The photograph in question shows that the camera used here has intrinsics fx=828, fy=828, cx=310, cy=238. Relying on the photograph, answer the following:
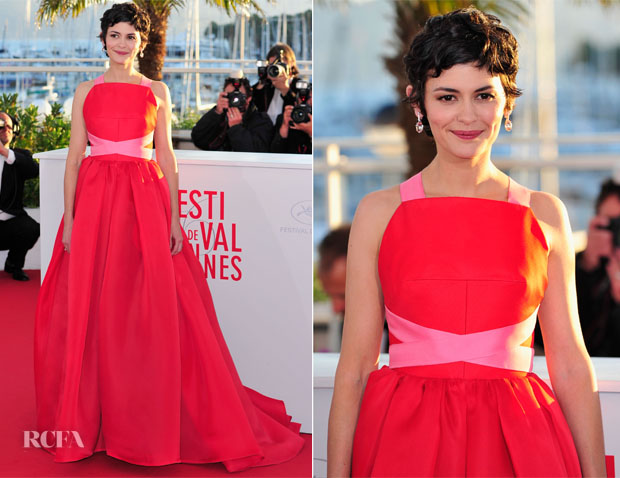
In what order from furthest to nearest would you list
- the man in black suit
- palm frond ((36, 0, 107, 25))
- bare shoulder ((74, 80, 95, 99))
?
palm frond ((36, 0, 107, 25)) < the man in black suit < bare shoulder ((74, 80, 95, 99))

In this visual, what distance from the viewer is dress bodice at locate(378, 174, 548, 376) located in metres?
1.28

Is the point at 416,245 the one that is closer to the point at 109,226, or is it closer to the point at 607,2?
the point at 109,226

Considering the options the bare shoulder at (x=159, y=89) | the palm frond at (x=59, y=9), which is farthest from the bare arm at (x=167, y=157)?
the palm frond at (x=59, y=9)

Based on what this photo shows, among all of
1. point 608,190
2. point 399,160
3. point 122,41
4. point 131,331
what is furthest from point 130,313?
point 608,190

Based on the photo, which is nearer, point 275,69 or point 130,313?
point 130,313

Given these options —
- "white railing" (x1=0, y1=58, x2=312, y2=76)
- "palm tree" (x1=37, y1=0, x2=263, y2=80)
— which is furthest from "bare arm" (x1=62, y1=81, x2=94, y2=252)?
"palm tree" (x1=37, y1=0, x2=263, y2=80)

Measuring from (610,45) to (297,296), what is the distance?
5.12 ft

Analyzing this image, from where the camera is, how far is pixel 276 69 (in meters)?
3.55

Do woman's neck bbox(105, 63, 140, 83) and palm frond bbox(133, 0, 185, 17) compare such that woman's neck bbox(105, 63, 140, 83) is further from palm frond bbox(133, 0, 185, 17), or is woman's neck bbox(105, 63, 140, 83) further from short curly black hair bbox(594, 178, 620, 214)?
palm frond bbox(133, 0, 185, 17)

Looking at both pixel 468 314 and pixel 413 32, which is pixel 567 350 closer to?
pixel 468 314

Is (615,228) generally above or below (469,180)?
below

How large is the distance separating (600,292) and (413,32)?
44.7 inches

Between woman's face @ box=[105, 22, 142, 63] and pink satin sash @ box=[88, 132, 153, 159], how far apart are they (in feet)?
0.82

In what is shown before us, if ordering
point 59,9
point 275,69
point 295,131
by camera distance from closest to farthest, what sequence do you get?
point 295,131 → point 275,69 → point 59,9
